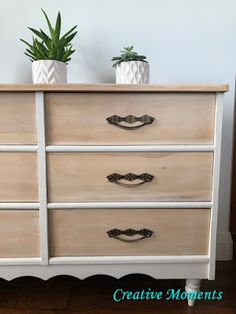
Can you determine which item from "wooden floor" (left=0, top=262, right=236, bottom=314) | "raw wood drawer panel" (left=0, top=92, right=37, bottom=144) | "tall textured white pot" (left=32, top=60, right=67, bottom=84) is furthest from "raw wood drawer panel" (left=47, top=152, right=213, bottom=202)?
"wooden floor" (left=0, top=262, right=236, bottom=314)

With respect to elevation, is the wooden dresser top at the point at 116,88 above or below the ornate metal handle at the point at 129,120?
above

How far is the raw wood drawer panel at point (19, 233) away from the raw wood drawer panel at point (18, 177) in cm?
5

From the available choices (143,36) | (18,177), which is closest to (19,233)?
(18,177)

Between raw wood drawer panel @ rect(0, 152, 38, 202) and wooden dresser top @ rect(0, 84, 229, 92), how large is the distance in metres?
0.21

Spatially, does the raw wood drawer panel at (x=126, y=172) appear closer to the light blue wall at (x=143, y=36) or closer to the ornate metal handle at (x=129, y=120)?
the ornate metal handle at (x=129, y=120)

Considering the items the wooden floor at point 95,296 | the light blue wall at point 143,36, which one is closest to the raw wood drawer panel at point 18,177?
the wooden floor at point 95,296

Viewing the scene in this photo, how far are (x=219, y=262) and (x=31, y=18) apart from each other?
1466 mm

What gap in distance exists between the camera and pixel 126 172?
82cm

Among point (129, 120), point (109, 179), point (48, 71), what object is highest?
point (48, 71)

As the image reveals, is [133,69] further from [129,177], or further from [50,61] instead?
[129,177]

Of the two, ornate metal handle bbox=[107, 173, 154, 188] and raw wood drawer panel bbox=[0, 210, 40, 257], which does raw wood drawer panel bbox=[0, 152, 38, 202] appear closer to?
raw wood drawer panel bbox=[0, 210, 40, 257]

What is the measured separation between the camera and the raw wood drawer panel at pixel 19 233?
82 centimetres

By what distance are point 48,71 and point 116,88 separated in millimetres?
287

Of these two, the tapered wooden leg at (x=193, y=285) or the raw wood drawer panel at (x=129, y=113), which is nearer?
the raw wood drawer panel at (x=129, y=113)
